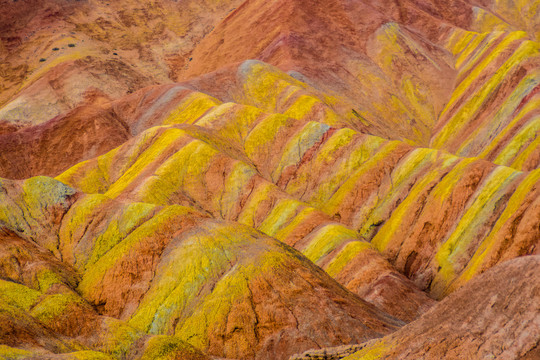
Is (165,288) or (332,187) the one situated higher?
(332,187)

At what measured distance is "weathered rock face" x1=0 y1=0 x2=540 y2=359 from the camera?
39781mm

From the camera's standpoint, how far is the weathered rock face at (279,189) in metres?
39.8

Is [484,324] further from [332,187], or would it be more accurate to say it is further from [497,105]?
[497,105]

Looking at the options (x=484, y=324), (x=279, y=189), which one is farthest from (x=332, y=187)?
(x=484, y=324)

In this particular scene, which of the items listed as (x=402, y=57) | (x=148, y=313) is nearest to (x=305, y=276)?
(x=148, y=313)

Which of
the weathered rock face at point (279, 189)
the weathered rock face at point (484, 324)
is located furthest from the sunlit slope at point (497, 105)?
the weathered rock face at point (484, 324)

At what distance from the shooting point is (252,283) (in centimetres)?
4475

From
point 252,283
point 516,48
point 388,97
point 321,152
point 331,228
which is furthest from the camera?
point 388,97

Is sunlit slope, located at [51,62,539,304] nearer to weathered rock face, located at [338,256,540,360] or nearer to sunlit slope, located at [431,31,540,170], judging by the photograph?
sunlit slope, located at [431,31,540,170]

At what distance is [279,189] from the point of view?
2864 inches

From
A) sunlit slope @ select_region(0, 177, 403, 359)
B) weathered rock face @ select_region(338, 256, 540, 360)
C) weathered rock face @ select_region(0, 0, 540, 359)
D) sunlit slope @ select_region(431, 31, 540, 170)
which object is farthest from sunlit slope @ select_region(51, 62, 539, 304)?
weathered rock face @ select_region(338, 256, 540, 360)

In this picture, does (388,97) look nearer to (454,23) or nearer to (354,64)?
(354,64)

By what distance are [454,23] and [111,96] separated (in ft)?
293

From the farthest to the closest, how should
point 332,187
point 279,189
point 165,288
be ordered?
point 332,187
point 279,189
point 165,288
